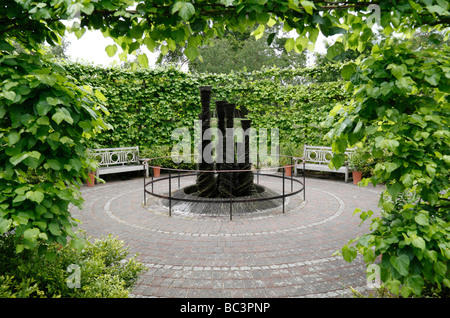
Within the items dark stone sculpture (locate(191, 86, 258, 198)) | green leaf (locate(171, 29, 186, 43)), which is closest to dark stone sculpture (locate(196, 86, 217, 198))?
dark stone sculpture (locate(191, 86, 258, 198))

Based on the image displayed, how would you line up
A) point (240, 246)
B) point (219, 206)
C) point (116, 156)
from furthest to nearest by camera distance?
point (116, 156) < point (219, 206) < point (240, 246)

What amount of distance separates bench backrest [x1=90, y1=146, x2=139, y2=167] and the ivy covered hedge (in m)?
0.43

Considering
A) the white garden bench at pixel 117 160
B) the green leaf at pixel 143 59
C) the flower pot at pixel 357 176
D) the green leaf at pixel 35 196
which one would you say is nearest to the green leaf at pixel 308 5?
the green leaf at pixel 143 59

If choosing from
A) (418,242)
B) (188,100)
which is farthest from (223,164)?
(188,100)

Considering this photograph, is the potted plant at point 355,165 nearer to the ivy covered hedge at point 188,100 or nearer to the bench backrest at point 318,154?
the bench backrest at point 318,154

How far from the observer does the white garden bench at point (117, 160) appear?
34.8 feet

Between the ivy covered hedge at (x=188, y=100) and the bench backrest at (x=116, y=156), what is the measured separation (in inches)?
16.9

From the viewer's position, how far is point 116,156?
11484 mm

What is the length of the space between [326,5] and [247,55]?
72.0 feet

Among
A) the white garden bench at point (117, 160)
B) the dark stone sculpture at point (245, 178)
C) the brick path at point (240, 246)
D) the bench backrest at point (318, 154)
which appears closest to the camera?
the brick path at point (240, 246)

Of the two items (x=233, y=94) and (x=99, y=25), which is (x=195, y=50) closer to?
(x=99, y=25)

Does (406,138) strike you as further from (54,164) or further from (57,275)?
(57,275)

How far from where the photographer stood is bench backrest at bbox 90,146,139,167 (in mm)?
10727

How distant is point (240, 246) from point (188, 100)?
8.93 m
